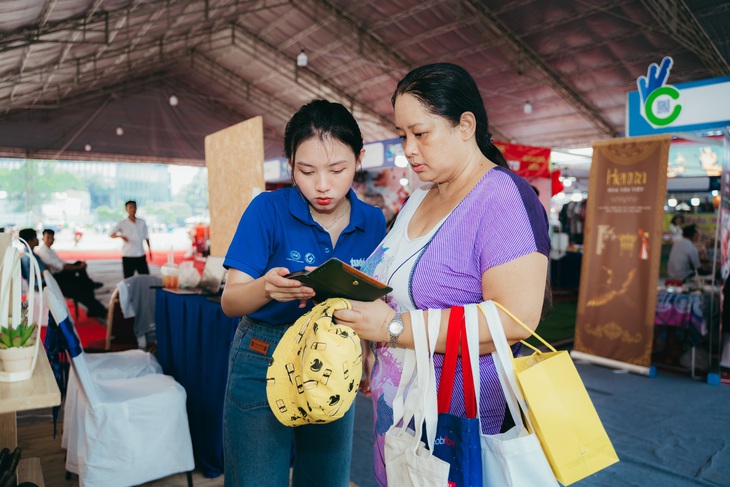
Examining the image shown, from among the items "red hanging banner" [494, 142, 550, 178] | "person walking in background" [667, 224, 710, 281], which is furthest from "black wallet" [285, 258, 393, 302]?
"red hanging banner" [494, 142, 550, 178]

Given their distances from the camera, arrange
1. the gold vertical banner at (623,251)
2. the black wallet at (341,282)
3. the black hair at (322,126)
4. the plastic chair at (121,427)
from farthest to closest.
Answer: the gold vertical banner at (623,251)
the plastic chair at (121,427)
the black hair at (322,126)
the black wallet at (341,282)

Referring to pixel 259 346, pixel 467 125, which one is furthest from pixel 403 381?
pixel 467 125

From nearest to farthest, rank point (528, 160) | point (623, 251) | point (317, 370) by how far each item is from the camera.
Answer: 1. point (317, 370)
2. point (623, 251)
3. point (528, 160)

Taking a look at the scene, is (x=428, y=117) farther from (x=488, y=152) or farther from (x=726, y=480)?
(x=726, y=480)

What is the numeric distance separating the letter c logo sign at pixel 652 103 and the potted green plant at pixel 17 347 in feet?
15.3

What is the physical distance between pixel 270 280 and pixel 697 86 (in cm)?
435

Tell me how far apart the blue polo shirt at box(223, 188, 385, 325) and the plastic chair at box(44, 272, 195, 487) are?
1.18 m

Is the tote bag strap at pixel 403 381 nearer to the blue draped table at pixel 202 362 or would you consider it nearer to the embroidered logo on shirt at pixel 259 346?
the embroidered logo on shirt at pixel 259 346

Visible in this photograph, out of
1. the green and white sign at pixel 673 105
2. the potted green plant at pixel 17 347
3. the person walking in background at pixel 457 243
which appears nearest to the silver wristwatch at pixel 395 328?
the person walking in background at pixel 457 243

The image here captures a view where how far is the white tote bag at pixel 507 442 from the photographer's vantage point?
89cm

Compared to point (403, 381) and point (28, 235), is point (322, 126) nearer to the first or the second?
point (403, 381)

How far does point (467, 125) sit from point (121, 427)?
6.33ft

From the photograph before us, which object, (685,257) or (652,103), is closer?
(652,103)

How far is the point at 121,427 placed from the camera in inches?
85.9
